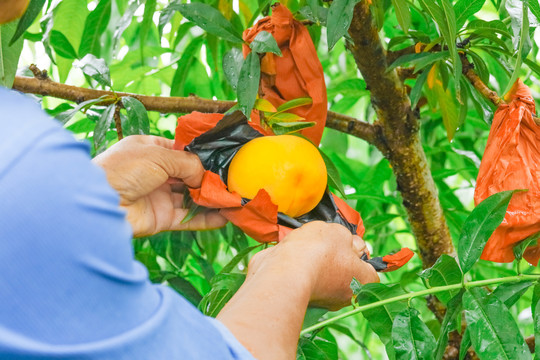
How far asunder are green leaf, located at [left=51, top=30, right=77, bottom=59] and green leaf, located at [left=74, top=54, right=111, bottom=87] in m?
0.11

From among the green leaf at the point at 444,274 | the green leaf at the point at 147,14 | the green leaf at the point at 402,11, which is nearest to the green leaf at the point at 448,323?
the green leaf at the point at 444,274

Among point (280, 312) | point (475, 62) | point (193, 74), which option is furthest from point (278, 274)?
point (193, 74)

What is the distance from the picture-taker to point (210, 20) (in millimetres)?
688

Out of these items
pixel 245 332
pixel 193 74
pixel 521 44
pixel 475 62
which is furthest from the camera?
pixel 193 74

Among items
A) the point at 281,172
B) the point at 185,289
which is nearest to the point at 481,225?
the point at 281,172

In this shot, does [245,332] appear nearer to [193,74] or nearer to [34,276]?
[34,276]

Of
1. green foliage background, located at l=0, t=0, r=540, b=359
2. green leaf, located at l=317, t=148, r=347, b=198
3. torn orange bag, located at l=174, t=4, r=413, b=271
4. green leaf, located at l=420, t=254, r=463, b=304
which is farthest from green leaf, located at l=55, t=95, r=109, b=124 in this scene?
green leaf, located at l=420, t=254, r=463, b=304

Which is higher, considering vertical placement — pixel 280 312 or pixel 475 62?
pixel 475 62

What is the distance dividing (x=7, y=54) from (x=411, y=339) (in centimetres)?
41

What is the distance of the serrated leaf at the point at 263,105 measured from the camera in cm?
64

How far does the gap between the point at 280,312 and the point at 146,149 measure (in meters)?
0.21

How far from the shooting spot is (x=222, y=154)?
1.95 ft

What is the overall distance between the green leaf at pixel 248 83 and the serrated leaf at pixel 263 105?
28 millimetres

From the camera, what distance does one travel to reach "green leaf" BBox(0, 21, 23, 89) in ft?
1.96
